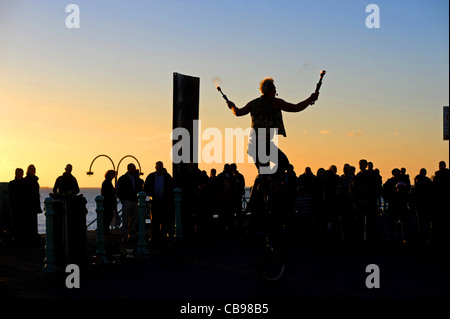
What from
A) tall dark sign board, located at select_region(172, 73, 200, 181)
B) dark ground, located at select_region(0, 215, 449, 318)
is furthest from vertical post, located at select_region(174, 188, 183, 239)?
dark ground, located at select_region(0, 215, 449, 318)

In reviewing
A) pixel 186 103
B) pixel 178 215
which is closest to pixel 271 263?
pixel 178 215

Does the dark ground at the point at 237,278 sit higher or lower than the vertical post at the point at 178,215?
lower

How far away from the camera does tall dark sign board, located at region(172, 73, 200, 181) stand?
1969 centimetres

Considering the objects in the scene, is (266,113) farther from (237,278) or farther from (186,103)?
(186,103)

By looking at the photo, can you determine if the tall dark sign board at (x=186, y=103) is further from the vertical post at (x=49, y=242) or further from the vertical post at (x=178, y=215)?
the vertical post at (x=49, y=242)

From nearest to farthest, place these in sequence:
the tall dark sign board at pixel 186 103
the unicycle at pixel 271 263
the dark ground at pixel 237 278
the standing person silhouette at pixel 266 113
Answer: the dark ground at pixel 237 278
the unicycle at pixel 271 263
the standing person silhouette at pixel 266 113
the tall dark sign board at pixel 186 103

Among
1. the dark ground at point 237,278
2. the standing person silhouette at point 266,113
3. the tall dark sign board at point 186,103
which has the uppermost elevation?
the tall dark sign board at point 186,103

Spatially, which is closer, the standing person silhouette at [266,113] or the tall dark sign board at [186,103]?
the standing person silhouette at [266,113]

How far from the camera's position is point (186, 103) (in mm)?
19859

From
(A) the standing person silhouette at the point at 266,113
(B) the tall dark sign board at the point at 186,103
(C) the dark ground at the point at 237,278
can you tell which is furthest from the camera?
(B) the tall dark sign board at the point at 186,103

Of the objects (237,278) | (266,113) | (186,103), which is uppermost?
(186,103)

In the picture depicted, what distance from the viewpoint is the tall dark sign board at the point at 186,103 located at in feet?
64.6

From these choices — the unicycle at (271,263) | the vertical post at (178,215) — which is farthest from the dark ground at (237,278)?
the vertical post at (178,215)
